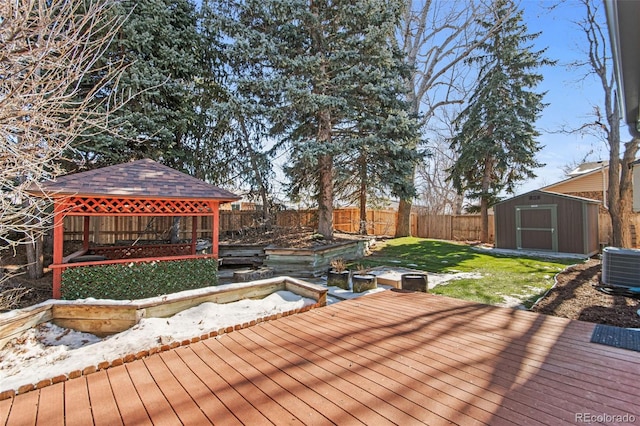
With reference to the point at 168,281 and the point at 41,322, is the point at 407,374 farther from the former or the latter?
the point at 168,281

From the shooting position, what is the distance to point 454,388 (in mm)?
2229

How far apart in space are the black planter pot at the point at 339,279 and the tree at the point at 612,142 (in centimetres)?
922

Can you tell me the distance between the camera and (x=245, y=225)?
11734 millimetres

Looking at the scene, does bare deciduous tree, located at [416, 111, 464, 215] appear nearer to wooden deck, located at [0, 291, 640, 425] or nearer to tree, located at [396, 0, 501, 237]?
tree, located at [396, 0, 501, 237]

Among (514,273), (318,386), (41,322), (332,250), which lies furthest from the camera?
(332,250)

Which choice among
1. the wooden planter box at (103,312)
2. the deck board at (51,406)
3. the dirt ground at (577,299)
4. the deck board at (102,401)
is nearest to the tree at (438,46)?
the dirt ground at (577,299)

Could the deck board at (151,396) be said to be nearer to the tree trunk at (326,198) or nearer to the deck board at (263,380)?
the deck board at (263,380)

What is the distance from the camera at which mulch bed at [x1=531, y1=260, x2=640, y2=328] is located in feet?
13.0

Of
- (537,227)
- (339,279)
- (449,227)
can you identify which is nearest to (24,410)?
(339,279)

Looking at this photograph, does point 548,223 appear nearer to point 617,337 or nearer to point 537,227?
point 537,227

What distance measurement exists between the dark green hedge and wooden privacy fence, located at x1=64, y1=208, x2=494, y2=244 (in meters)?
3.66

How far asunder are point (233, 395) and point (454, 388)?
161 cm

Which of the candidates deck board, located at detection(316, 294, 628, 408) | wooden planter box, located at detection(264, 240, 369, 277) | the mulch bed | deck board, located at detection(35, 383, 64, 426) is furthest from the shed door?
deck board, located at detection(35, 383, 64, 426)

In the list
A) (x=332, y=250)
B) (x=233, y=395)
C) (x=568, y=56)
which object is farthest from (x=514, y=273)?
(x=568, y=56)
